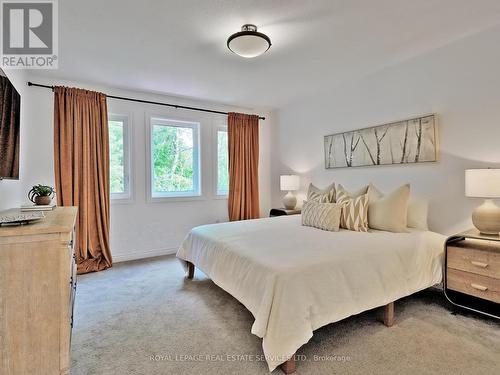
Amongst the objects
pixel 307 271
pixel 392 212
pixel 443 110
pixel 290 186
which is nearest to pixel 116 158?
pixel 290 186

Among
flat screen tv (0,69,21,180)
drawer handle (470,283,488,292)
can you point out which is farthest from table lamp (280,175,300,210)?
flat screen tv (0,69,21,180)

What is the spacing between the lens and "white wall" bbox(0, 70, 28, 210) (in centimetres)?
210

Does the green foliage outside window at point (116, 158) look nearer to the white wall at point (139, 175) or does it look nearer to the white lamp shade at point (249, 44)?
the white wall at point (139, 175)

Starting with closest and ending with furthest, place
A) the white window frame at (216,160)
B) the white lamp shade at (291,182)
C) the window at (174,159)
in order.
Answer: the window at (174,159)
the white lamp shade at (291,182)
the white window frame at (216,160)

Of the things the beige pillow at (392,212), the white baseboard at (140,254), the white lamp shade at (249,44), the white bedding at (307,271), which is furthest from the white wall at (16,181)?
the beige pillow at (392,212)

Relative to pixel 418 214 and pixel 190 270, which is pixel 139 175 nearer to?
pixel 190 270

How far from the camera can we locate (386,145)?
10.00 feet

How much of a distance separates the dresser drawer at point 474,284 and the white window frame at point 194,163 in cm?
334

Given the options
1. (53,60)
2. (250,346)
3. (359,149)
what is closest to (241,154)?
(359,149)

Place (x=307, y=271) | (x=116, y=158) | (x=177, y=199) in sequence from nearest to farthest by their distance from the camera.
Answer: (x=307, y=271) < (x=116, y=158) < (x=177, y=199)

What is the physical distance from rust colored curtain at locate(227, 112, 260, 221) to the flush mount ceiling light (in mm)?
2223

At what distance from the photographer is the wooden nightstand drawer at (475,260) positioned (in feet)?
6.39

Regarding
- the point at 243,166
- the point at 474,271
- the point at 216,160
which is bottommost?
the point at 474,271

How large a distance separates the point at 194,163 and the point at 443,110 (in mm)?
3347
